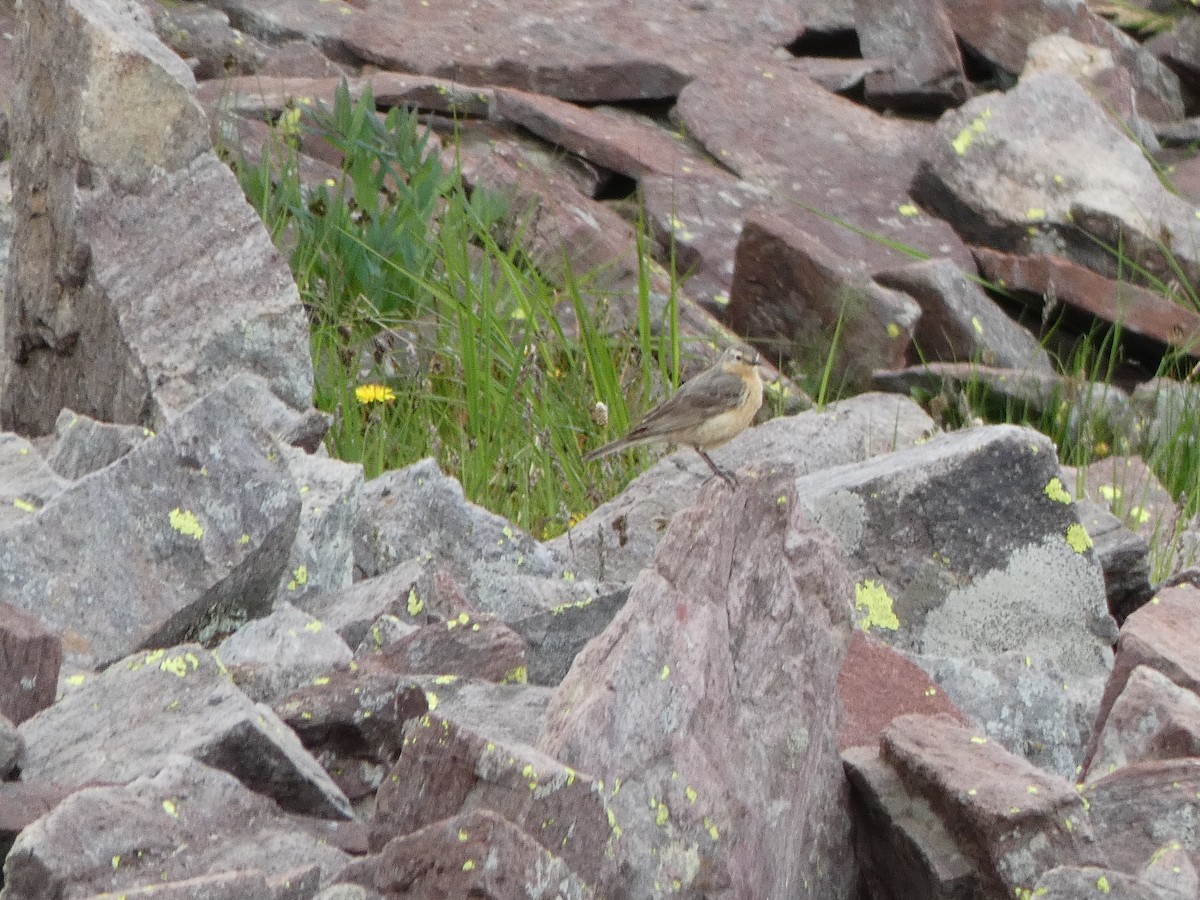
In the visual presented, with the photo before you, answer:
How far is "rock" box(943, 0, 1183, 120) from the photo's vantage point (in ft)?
40.4

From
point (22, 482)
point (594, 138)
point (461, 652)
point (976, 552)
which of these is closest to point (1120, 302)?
point (594, 138)

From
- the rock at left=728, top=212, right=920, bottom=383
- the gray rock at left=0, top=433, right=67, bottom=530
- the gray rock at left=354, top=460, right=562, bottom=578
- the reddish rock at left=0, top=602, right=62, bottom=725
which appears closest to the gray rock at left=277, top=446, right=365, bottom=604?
the gray rock at left=354, top=460, right=562, bottom=578

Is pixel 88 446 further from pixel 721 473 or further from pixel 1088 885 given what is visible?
pixel 1088 885

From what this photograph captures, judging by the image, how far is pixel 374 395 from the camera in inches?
308

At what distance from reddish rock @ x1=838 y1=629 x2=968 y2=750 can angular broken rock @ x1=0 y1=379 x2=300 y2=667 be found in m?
1.35

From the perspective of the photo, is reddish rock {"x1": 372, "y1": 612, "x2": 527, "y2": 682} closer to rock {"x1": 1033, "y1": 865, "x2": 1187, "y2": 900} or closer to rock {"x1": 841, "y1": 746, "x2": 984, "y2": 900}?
rock {"x1": 841, "y1": 746, "x2": 984, "y2": 900}

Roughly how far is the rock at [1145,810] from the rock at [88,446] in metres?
2.98

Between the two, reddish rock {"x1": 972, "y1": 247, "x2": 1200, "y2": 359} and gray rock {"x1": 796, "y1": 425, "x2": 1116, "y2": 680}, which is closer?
gray rock {"x1": 796, "y1": 425, "x2": 1116, "y2": 680}

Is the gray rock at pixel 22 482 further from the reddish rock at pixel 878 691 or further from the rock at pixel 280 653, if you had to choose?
the reddish rock at pixel 878 691

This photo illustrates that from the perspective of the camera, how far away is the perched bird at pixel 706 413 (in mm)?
6414

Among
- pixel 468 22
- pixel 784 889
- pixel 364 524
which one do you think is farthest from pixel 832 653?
pixel 468 22

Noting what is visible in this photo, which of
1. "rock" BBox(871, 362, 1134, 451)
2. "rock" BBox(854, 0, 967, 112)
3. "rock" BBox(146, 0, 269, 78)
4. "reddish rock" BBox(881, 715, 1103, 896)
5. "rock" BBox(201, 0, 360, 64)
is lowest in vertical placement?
"rock" BBox(854, 0, 967, 112)

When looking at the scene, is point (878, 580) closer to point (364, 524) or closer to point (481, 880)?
point (364, 524)

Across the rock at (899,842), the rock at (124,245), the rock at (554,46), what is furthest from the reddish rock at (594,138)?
the rock at (899,842)
